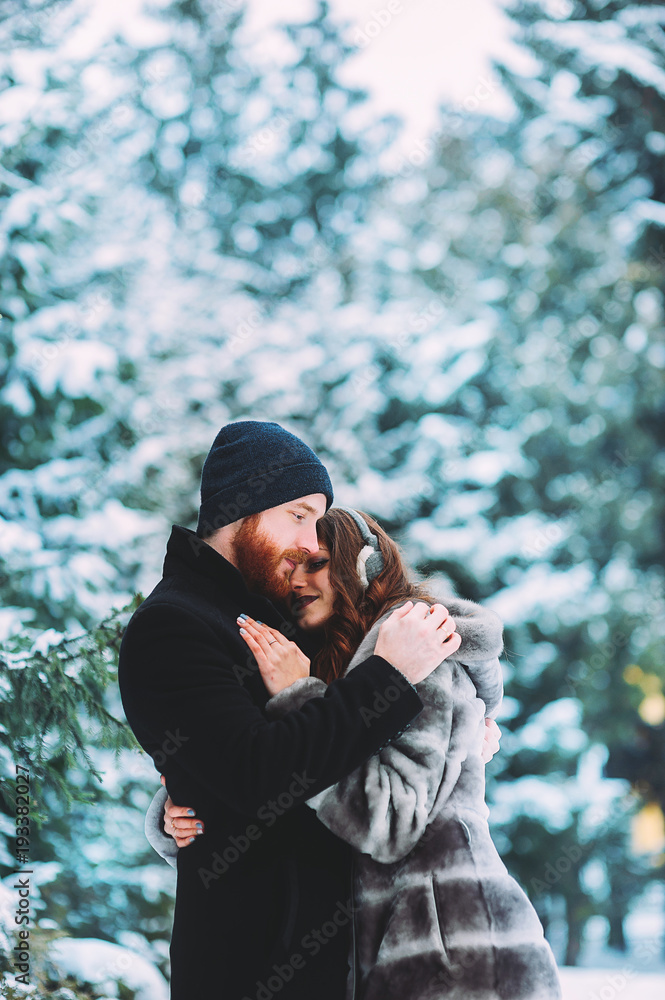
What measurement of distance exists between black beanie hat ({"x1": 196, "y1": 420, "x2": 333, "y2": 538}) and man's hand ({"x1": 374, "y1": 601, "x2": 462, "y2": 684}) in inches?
17.4

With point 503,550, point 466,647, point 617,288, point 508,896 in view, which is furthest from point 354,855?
point 617,288

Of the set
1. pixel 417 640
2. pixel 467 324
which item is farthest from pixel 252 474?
pixel 467 324

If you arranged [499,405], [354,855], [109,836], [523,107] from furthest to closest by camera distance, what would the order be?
[523,107]
[499,405]
[109,836]
[354,855]

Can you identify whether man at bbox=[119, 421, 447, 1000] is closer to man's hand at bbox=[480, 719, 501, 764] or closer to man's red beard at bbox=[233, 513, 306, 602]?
man's red beard at bbox=[233, 513, 306, 602]

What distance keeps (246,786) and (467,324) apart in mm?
7627

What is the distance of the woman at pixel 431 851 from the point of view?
169cm

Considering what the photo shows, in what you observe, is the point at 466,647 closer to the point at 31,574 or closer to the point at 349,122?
the point at 31,574

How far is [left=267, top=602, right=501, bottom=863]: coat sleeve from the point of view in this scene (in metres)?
1.70

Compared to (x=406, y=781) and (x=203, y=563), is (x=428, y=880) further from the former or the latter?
(x=203, y=563)

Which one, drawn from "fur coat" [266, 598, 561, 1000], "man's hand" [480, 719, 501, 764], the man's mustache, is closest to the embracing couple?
"fur coat" [266, 598, 561, 1000]

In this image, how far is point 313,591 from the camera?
2.30 meters

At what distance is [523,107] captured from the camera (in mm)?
9195

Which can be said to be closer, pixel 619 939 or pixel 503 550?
pixel 503 550

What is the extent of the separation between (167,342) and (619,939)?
7410 millimetres
